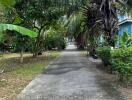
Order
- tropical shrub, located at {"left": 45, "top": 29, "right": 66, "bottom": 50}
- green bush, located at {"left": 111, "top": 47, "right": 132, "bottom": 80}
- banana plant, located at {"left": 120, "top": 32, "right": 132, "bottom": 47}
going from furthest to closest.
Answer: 1. tropical shrub, located at {"left": 45, "top": 29, "right": 66, "bottom": 50}
2. banana plant, located at {"left": 120, "top": 32, "right": 132, "bottom": 47}
3. green bush, located at {"left": 111, "top": 47, "right": 132, "bottom": 80}

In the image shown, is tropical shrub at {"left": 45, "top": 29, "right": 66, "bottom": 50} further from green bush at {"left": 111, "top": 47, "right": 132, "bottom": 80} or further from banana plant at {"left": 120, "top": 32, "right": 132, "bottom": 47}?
green bush at {"left": 111, "top": 47, "right": 132, "bottom": 80}

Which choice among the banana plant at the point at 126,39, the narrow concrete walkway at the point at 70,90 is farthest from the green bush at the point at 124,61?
the banana plant at the point at 126,39

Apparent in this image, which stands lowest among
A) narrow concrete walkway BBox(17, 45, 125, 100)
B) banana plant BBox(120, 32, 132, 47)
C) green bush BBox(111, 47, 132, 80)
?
narrow concrete walkway BBox(17, 45, 125, 100)

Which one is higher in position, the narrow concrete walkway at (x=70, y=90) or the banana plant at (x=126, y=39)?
the banana plant at (x=126, y=39)

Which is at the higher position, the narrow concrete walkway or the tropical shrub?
the tropical shrub

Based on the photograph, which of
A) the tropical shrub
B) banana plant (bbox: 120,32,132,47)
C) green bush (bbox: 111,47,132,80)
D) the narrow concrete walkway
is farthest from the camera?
the tropical shrub

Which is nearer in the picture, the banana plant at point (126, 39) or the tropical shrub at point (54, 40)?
the banana plant at point (126, 39)

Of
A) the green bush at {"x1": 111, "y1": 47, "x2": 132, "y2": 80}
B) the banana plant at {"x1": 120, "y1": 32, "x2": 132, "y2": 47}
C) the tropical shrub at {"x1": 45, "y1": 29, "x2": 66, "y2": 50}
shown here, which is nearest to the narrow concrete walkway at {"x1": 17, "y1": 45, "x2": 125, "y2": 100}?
the green bush at {"x1": 111, "y1": 47, "x2": 132, "y2": 80}

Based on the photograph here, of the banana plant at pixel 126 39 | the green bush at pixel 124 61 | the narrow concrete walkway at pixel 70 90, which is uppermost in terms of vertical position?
the banana plant at pixel 126 39

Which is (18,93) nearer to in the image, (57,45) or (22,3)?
(22,3)

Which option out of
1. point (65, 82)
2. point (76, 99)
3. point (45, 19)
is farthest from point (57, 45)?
point (76, 99)

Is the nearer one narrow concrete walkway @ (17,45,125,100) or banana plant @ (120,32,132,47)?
narrow concrete walkway @ (17,45,125,100)

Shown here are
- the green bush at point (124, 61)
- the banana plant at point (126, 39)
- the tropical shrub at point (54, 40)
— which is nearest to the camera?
the green bush at point (124, 61)

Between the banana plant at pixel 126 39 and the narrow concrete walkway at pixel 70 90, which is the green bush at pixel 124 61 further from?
the banana plant at pixel 126 39
